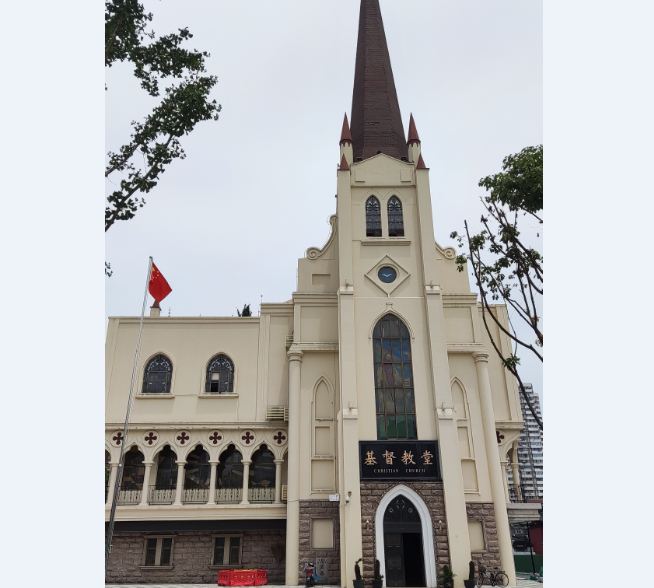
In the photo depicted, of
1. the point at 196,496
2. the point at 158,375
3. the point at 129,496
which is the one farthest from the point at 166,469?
the point at 158,375

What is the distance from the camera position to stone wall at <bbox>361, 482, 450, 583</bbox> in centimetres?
1661

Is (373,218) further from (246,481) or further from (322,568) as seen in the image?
(322,568)

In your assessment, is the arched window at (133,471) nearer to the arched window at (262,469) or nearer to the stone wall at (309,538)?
the arched window at (262,469)

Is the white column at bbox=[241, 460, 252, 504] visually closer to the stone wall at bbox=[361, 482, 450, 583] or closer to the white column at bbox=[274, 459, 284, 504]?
the white column at bbox=[274, 459, 284, 504]

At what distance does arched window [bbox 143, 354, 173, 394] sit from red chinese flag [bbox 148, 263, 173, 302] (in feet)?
15.2

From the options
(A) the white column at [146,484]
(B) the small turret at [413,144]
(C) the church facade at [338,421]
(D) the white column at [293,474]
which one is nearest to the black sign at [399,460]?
(C) the church facade at [338,421]

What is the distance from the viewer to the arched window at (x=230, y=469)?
67.9 feet

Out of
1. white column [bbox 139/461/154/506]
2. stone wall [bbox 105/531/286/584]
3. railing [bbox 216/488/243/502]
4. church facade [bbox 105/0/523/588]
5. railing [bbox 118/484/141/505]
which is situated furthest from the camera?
railing [bbox 216/488/243/502]

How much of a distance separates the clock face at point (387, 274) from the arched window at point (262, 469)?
7.94 metres

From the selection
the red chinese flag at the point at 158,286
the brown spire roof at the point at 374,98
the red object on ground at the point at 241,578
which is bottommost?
the red object on ground at the point at 241,578

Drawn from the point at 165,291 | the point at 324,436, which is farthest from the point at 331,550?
the point at 165,291

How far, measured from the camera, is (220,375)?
21.8 meters

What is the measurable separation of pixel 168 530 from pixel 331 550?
592cm

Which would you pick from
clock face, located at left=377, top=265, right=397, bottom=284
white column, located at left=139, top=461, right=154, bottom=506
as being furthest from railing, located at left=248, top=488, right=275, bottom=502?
clock face, located at left=377, top=265, right=397, bottom=284
